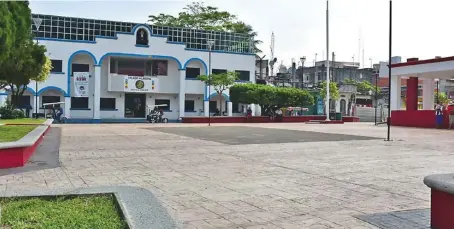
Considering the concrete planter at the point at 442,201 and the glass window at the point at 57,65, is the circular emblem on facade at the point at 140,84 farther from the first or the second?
the concrete planter at the point at 442,201

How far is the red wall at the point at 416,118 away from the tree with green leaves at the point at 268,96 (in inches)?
469

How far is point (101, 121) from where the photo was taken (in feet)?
130

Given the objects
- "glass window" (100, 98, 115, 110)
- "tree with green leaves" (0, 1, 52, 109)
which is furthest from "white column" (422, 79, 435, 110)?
"glass window" (100, 98, 115, 110)

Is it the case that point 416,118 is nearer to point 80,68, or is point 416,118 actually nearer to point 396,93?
point 396,93

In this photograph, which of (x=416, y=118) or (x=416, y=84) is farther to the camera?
(x=416, y=84)

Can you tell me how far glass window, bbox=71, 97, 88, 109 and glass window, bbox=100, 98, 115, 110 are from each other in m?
1.44

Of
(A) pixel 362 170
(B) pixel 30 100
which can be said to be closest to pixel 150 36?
(B) pixel 30 100

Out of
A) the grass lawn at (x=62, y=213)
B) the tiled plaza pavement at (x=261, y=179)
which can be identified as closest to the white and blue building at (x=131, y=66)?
the tiled plaza pavement at (x=261, y=179)

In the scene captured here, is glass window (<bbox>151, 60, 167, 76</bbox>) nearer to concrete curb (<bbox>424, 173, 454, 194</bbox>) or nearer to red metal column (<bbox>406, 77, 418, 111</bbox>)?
red metal column (<bbox>406, 77, 418, 111</bbox>)

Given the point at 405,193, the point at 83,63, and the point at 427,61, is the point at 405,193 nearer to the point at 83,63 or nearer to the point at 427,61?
the point at 427,61

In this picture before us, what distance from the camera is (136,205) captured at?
177 inches

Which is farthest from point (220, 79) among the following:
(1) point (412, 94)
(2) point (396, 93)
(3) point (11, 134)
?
(3) point (11, 134)

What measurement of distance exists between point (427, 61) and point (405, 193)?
980 inches

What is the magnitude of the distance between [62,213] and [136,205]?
684 millimetres
